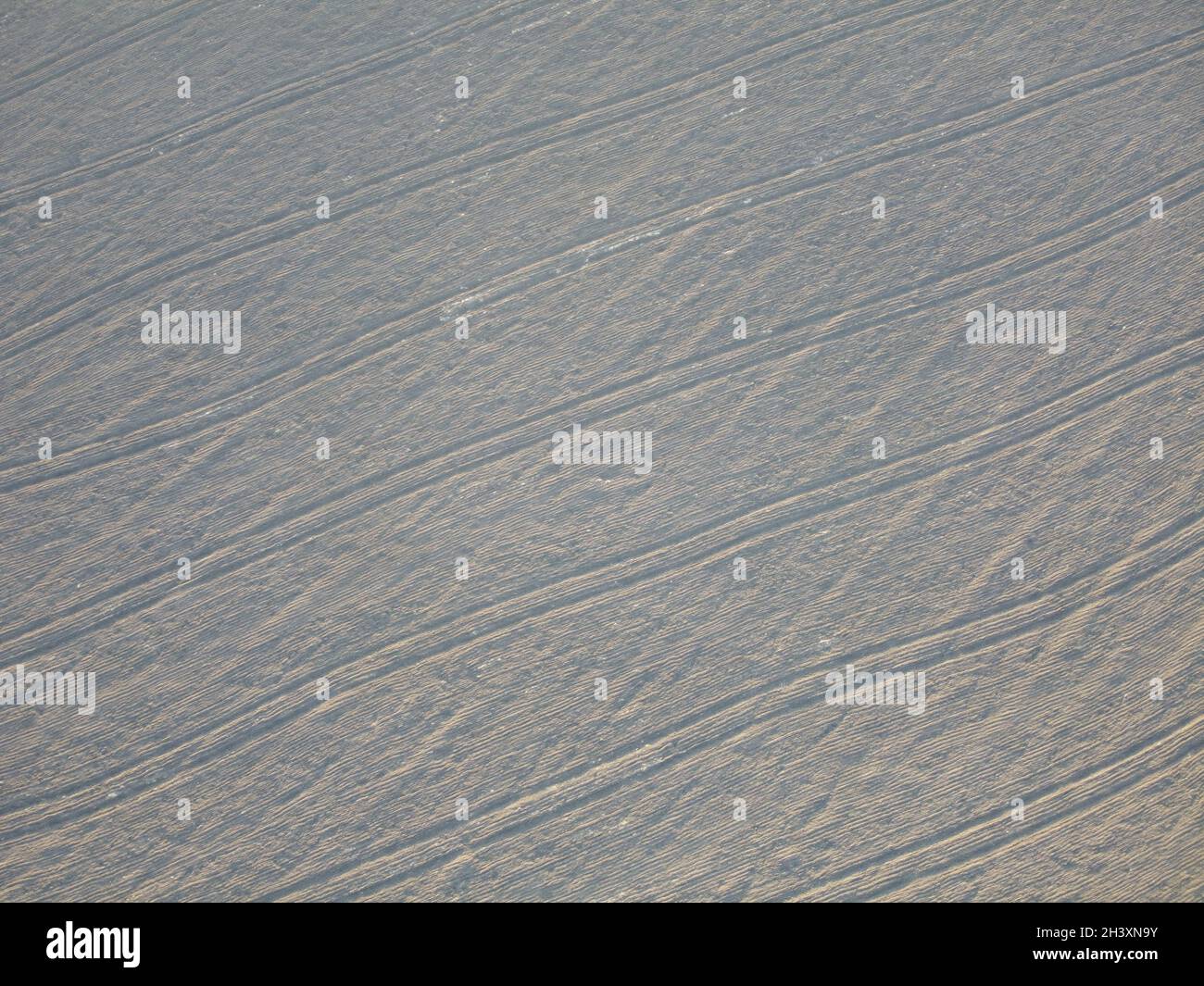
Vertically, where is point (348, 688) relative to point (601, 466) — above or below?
below

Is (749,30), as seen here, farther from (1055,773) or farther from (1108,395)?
(1055,773)

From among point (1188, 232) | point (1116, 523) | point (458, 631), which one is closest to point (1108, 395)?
point (1116, 523)

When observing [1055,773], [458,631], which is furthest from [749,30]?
[1055,773]

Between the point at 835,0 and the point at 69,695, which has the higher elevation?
the point at 835,0

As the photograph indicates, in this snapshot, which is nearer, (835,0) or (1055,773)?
(1055,773)
